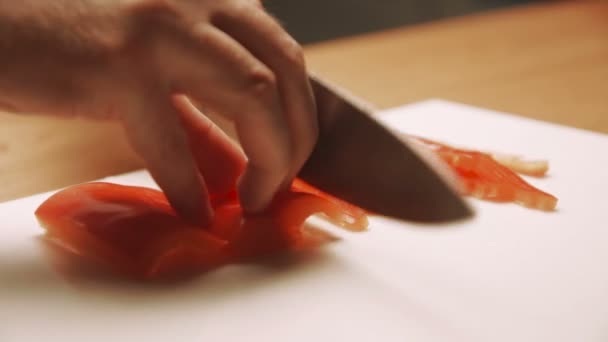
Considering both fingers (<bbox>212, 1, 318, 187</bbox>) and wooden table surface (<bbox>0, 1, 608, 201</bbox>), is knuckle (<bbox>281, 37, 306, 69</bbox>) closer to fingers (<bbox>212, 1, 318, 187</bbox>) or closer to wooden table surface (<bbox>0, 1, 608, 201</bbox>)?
fingers (<bbox>212, 1, 318, 187</bbox>)

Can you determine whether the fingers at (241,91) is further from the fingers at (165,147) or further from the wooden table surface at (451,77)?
the wooden table surface at (451,77)

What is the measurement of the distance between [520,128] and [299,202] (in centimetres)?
66

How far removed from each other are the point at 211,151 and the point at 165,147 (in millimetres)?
183

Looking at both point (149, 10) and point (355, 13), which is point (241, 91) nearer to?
point (149, 10)

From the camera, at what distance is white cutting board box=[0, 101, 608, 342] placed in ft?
2.61

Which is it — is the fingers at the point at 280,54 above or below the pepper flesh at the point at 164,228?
above

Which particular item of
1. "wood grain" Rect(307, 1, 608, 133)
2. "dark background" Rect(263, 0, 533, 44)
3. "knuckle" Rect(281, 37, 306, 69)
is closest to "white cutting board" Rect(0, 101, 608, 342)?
"knuckle" Rect(281, 37, 306, 69)

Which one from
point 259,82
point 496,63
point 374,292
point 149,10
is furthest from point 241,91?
point 496,63

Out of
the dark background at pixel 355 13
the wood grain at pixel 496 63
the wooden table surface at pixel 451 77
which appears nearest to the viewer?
the wooden table surface at pixel 451 77

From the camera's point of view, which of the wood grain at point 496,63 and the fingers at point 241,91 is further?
the wood grain at point 496,63

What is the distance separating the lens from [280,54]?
2.80 ft

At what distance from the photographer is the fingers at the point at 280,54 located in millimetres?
848

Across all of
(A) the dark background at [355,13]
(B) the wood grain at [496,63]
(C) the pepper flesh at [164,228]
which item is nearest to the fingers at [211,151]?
(C) the pepper flesh at [164,228]

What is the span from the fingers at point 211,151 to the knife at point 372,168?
0.10 m
